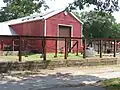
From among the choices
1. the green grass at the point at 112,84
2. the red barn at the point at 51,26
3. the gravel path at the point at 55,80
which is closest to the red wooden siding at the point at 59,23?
the red barn at the point at 51,26

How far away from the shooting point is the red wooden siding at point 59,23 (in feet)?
92.4

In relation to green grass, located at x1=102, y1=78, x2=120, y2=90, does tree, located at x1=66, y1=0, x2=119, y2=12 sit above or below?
above

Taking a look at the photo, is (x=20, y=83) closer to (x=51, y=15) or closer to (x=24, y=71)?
(x=24, y=71)

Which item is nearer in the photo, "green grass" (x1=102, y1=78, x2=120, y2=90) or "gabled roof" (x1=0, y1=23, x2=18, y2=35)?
"green grass" (x1=102, y1=78, x2=120, y2=90)

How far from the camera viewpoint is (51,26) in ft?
92.8

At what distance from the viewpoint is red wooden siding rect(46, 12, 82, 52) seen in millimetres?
28156

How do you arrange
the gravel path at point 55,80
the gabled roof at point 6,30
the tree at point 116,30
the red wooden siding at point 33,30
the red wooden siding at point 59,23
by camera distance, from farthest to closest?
the tree at point 116,30, the gabled roof at point 6,30, the red wooden siding at point 59,23, the red wooden siding at point 33,30, the gravel path at point 55,80

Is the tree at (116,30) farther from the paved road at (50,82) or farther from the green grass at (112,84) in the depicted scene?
the green grass at (112,84)

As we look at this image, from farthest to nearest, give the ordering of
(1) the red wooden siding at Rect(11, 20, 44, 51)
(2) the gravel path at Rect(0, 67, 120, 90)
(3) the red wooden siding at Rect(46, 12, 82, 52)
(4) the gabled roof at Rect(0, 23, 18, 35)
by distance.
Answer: (4) the gabled roof at Rect(0, 23, 18, 35)
(3) the red wooden siding at Rect(46, 12, 82, 52)
(1) the red wooden siding at Rect(11, 20, 44, 51)
(2) the gravel path at Rect(0, 67, 120, 90)

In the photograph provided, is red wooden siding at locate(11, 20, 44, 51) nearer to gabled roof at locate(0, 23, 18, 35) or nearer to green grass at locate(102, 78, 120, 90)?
gabled roof at locate(0, 23, 18, 35)

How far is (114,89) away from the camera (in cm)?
1009

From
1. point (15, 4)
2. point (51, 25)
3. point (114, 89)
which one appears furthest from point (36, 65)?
point (51, 25)

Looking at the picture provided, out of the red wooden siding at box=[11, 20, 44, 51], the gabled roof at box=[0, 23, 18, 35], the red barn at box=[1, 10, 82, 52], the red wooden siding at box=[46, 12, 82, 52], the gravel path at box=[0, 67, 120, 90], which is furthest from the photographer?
the gabled roof at box=[0, 23, 18, 35]

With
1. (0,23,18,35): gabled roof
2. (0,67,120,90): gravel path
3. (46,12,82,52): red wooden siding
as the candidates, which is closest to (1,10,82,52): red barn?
(46,12,82,52): red wooden siding
